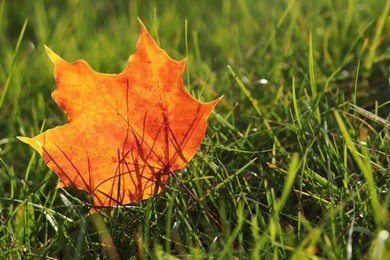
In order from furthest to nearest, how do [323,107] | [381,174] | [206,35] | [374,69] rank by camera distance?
[206,35]
[374,69]
[323,107]
[381,174]

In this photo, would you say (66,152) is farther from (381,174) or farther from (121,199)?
(381,174)

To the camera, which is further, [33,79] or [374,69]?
[33,79]

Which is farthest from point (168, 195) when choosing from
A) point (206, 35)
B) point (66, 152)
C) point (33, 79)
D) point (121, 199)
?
point (206, 35)

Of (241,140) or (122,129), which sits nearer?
(122,129)

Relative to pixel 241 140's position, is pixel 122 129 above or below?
above

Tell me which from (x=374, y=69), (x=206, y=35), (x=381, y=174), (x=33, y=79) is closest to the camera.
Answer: (x=381, y=174)
